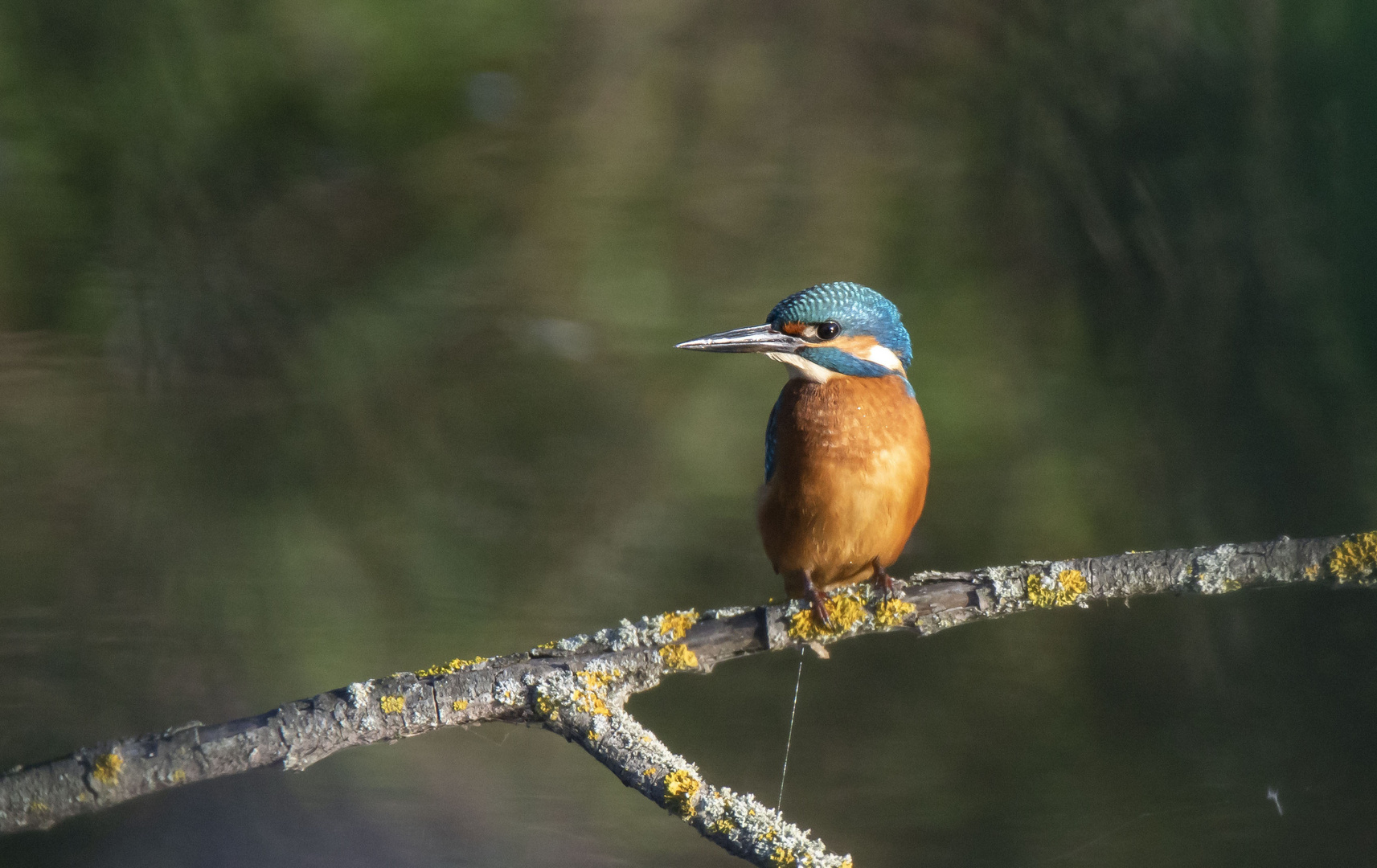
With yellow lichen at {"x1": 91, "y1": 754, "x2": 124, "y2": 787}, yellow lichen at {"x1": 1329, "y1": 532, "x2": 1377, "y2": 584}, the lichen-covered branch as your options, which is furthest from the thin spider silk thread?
yellow lichen at {"x1": 91, "y1": 754, "x2": 124, "y2": 787}

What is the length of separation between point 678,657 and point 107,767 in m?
A: 0.39

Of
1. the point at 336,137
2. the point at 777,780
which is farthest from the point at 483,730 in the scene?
the point at 336,137

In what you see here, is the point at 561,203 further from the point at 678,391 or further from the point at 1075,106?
the point at 1075,106

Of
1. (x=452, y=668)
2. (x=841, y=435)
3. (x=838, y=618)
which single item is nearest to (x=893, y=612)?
(x=838, y=618)

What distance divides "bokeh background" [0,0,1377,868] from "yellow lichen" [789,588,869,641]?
353 mm

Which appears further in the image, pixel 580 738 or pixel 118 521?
pixel 118 521

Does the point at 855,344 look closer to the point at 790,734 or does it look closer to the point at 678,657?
the point at 678,657

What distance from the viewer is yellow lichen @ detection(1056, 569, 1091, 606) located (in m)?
0.65

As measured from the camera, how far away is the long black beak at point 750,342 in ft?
2.20

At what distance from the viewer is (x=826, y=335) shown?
2.36ft

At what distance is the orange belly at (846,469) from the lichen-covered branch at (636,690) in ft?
0.25

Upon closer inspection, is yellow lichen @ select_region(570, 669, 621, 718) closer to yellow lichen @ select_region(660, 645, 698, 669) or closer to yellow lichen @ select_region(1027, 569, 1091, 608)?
yellow lichen @ select_region(660, 645, 698, 669)

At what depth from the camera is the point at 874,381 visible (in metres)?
0.76

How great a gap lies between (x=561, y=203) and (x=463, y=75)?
189 mm
